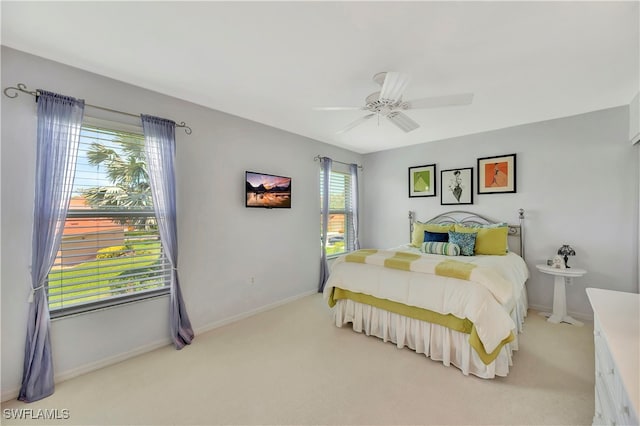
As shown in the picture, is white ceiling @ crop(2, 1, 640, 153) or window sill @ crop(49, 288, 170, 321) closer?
white ceiling @ crop(2, 1, 640, 153)

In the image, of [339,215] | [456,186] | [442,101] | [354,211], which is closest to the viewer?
[442,101]

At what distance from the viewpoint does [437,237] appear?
12.8ft

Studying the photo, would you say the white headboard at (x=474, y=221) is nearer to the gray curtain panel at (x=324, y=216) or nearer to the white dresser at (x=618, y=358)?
the gray curtain panel at (x=324, y=216)

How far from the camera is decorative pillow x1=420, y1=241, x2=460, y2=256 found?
3.49m

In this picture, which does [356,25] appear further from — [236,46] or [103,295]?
[103,295]

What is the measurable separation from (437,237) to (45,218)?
13.9 ft

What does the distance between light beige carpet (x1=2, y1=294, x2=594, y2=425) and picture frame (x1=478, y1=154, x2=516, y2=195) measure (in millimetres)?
2027

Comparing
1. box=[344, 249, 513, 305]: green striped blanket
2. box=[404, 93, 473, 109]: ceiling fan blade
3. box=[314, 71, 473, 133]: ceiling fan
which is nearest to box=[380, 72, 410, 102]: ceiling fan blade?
box=[314, 71, 473, 133]: ceiling fan

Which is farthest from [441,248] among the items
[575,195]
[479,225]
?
[575,195]

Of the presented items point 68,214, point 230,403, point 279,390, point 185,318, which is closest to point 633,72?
point 279,390

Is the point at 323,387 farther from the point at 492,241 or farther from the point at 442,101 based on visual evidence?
the point at 492,241

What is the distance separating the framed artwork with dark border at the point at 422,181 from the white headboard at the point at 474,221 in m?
0.39

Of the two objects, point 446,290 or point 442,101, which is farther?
point 446,290

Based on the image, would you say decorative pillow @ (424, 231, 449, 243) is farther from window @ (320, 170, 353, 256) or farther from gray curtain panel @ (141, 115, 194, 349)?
gray curtain panel @ (141, 115, 194, 349)
